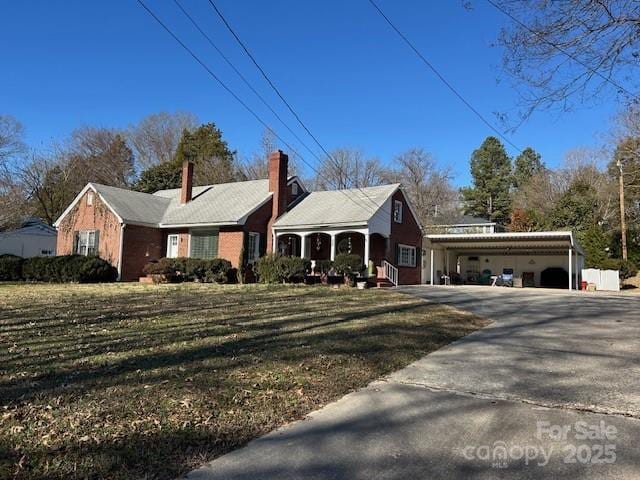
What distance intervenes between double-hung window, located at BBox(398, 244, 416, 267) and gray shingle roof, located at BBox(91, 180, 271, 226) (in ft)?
24.0

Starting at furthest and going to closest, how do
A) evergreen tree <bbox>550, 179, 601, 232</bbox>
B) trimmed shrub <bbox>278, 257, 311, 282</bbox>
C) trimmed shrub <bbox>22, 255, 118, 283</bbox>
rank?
evergreen tree <bbox>550, 179, 601, 232</bbox> < trimmed shrub <bbox>22, 255, 118, 283</bbox> < trimmed shrub <bbox>278, 257, 311, 282</bbox>

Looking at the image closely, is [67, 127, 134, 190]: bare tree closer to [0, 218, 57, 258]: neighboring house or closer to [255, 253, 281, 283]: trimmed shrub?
[0, 218, 57, 258]: neighboring house

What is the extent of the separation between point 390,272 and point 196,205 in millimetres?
11038

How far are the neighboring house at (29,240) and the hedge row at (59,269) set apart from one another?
37.6ft

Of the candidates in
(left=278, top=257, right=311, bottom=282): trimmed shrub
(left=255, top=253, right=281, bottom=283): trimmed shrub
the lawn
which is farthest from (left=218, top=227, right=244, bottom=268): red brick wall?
the lawn

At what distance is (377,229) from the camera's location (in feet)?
76.9

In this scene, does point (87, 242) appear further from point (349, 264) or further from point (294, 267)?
point (349, 264)

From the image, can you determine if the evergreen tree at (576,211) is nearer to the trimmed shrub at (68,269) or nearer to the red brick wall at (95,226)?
the red brick wall at (95,226)

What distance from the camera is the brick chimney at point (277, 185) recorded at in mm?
25375

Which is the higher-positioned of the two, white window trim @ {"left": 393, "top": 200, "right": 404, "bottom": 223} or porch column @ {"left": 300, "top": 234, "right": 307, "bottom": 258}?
white window trim @ {"left": 393, "top": 200, "right": 404, "bottom": 223}

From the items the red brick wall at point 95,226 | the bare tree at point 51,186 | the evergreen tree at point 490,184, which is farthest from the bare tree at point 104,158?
the evergreen tree at point 490,184

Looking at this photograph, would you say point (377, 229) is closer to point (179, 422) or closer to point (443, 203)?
point (179, 422)

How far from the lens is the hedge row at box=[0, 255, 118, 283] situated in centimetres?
2255

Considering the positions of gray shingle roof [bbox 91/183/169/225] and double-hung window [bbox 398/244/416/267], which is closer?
gray shingle roof [bbox 91/183/169/225]
